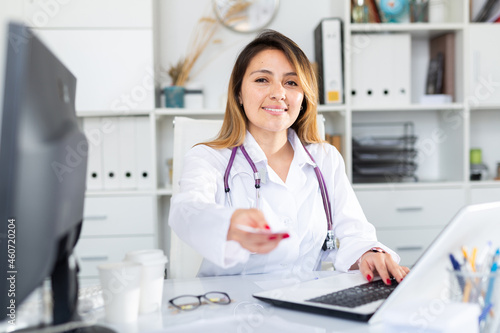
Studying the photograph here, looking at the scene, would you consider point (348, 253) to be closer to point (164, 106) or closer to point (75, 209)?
point (75, 209)

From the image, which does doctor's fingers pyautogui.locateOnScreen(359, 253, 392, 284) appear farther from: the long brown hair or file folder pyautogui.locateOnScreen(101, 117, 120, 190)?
file folder pyautogui.locateOnScreen(101, 117, 120, 190)

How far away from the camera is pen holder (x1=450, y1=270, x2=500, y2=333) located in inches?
27.6

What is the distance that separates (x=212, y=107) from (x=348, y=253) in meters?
1.72

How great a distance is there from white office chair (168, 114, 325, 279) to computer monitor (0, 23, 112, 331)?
2.48 feet

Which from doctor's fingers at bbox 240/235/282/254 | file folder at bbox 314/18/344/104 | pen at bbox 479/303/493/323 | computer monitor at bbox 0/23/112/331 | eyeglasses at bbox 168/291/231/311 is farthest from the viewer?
file folder at bbox 314/18/344/104

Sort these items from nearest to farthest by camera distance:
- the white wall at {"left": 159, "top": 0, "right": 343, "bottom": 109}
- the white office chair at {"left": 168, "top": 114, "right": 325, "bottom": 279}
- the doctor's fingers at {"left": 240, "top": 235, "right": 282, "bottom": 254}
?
the doctor's fingers at {"left": 240, "top": 235, "right": 282, "bottom": 254}
the white office chair at {"left": 168, "top": 114, "right": 325, "bottom": 279}
the white wall at {"left": 159, "top": 0, "right": 343, "bottom": 109}

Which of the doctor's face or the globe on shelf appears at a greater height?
the globe on shelf

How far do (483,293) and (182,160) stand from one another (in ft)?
3.48

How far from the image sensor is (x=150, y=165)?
260 centimetres

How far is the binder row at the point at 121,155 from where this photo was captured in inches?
101


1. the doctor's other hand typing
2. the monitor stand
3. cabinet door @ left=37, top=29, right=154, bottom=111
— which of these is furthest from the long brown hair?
cabinet door @ left=37, top=29, right=154, bottom=111

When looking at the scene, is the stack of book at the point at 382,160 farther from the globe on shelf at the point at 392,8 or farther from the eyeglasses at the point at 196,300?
the eyeglasses at the point at 196,300

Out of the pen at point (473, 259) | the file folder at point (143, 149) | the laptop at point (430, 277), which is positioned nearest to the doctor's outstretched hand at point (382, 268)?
the laptop at point (430, 277)

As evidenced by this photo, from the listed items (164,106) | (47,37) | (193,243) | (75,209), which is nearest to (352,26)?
(164,106)
